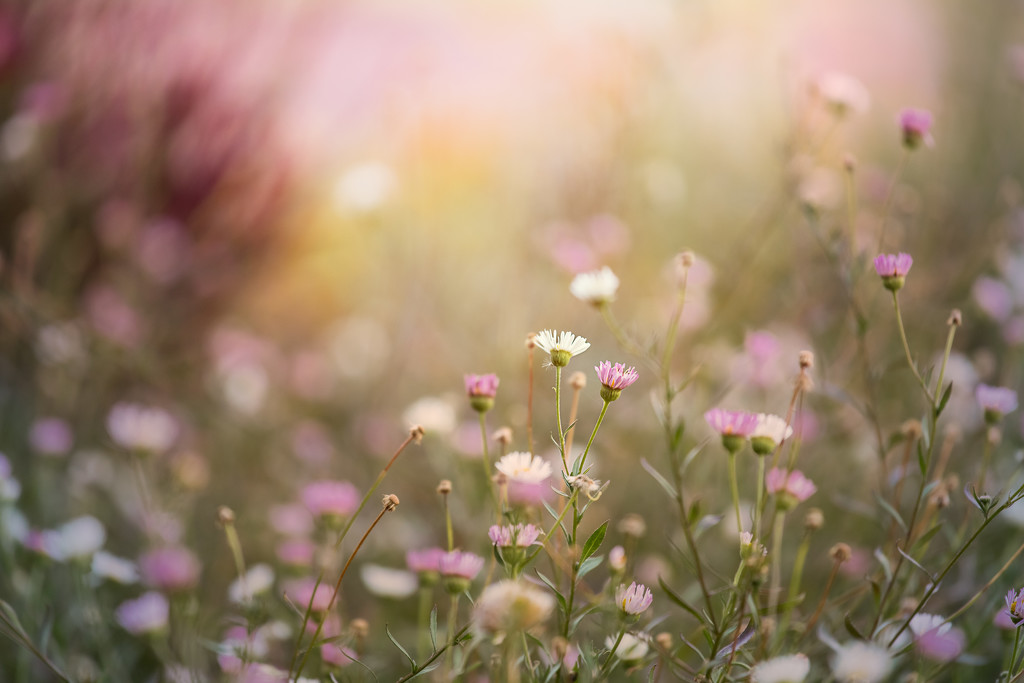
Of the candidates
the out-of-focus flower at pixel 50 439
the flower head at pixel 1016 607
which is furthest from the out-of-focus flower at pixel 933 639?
the out-of-focus flower at pixel 50 439

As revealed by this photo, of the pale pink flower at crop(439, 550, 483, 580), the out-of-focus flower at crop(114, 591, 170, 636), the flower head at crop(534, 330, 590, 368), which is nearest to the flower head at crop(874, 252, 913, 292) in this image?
the flower head at crop(534, 330, 590, 368)

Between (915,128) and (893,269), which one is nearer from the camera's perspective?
(893,269)

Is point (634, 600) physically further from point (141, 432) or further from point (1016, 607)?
point (141, 432)

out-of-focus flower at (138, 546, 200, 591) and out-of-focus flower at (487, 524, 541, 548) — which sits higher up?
out-of-focus flower at (487, 524, 541, 548)

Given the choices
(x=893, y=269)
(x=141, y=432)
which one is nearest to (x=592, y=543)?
(x=893, y=269)

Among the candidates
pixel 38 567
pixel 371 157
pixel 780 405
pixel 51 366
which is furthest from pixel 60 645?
pixel 371 157

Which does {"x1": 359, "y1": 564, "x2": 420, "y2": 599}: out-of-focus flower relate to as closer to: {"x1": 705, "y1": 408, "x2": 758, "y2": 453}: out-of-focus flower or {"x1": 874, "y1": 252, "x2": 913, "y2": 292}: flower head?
{"x1": 705, "y1": 408, "x2": 758, "y2": 453}: out-of-focus flower

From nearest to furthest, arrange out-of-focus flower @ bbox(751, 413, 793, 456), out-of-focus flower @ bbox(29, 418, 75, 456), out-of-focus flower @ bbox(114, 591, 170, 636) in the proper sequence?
out-of-focus flower @ bbox(751, 413, 793, 456)
out-of-focus flower @ bbox(114, 591, 170, 636)
out-of-focus flower @ bbox(29, 418, 75, 456)
